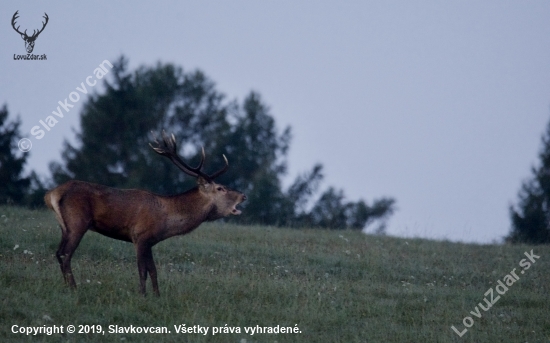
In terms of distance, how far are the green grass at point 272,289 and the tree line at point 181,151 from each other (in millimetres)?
11735

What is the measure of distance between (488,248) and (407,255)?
296 cm

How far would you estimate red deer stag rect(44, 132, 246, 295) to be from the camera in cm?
1016

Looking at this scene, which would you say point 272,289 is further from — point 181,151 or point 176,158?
point 181,151

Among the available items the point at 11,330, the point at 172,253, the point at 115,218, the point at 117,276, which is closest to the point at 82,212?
the point at 115,218

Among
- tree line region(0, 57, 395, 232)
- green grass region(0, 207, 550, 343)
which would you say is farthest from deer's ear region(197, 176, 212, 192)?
tree line region(0, 57, 395, 232)

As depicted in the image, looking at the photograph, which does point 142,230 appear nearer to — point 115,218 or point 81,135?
point 115,218

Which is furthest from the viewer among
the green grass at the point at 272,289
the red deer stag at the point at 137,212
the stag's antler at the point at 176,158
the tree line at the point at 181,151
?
the tree line at the point at 181,151

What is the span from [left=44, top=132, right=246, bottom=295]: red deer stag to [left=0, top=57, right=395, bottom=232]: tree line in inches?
604

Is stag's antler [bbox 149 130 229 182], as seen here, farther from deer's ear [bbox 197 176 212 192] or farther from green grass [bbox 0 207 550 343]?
green grass [bbox 0 207 550 343]

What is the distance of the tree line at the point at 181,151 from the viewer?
97.5 ft

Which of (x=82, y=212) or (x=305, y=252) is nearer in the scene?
(x=82, y=212)

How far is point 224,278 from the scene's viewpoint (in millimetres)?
11727

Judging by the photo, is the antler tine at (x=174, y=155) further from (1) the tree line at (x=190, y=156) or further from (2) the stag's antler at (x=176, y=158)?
(1) the tree line at (x=190, y=156)

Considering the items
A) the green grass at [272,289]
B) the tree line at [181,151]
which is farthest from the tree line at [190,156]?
the green grass at [272,289]
